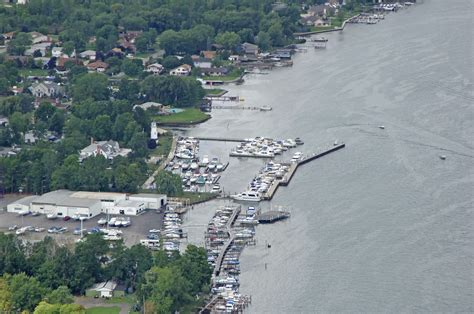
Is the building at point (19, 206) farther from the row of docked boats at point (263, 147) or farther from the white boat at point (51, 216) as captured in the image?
the row of docked boats at point (263, 147)

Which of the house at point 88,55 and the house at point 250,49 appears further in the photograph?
the house at point 250,49

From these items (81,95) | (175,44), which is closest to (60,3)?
(175,44)

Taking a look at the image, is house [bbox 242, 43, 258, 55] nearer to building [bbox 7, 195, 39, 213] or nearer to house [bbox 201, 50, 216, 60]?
house [bbox 201, 50, 216, 60]

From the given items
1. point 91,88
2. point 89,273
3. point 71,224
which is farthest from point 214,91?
point 89,273

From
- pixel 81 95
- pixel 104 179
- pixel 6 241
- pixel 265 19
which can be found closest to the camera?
pixel 6 241

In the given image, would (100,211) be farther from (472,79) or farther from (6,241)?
(472,79)

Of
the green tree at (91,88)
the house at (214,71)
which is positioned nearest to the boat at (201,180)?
the green tree at (91,88)
